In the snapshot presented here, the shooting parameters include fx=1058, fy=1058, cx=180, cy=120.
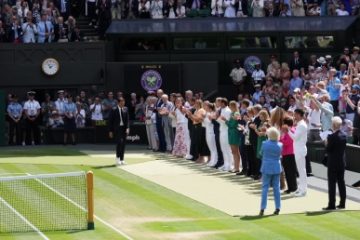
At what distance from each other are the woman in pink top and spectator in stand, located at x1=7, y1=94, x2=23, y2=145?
1782 cm

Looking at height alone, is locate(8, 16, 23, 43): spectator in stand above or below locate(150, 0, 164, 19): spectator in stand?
below

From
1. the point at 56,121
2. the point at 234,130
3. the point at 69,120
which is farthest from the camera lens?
the point at 56,121

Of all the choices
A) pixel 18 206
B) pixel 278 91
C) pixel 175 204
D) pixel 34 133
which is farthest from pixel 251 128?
pixel 34 133

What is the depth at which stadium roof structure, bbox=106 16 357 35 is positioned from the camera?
4247 cm

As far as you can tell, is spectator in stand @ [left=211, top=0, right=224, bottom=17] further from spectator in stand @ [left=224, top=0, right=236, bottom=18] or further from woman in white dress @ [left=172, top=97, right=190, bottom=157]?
woman in white dress @ [left=172, top=97, right=190, bottom=157]

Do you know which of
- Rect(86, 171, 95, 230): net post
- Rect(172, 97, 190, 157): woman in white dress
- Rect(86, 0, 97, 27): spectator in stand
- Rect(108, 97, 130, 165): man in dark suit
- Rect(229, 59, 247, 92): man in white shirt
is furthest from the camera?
Rect(86, 0, 97, 27): spectator in stand

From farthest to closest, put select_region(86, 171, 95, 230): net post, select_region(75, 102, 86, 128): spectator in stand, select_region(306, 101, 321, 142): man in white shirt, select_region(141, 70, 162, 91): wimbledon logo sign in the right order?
select_region(141, 70, 162, 91): wimbledon logo sign < select_region(75, 102, 86, 128): spectator in stand < select_region(306, 101, 321, 142): man in white shirt < select_region(86, 171, 95, 230): net post

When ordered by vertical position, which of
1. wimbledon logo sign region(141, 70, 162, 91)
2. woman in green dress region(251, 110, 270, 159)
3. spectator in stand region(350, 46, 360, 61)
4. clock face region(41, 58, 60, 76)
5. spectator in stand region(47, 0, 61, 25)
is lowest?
woman in green dress region(251, 110, 270, 159)

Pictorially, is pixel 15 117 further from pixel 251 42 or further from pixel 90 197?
pixel 90 197

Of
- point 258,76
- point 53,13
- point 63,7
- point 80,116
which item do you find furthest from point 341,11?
point 53,13

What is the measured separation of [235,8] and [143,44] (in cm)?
408

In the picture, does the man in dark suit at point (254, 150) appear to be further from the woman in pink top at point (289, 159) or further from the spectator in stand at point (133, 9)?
the spectator in stand at point (133, 9)

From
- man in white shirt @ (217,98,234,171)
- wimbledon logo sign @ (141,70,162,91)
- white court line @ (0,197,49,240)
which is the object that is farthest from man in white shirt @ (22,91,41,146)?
white court line @ (0,197,49,240)

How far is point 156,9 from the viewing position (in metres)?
43.5
